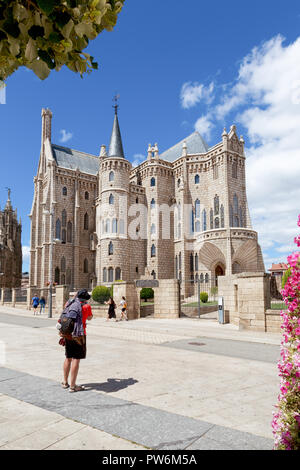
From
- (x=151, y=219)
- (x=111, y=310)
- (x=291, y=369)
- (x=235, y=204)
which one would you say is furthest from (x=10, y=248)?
(x=291, y=369)

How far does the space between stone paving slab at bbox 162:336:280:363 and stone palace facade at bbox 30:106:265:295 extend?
77.8ft

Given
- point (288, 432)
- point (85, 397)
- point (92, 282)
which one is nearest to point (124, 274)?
point (92, 282)

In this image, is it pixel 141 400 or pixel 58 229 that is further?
pixel 58 229

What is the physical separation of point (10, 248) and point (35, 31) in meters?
69.1

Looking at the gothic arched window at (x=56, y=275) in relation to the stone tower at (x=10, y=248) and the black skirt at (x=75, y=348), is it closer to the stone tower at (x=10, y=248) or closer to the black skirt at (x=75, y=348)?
the stone tower at (x=10, y=248)

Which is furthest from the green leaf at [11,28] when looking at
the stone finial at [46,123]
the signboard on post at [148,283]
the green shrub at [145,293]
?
the stone finial at [46,123]

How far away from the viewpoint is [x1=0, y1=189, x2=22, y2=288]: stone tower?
6128 centimetres

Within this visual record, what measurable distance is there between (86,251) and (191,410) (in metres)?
44.3

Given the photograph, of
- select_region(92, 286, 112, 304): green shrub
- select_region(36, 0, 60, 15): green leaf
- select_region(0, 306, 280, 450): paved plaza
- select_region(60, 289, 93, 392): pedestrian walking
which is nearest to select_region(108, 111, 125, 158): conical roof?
select_region(92, 286, 112, 304): green shrub

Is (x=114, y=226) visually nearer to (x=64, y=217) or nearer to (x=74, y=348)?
(x=64, y=217)

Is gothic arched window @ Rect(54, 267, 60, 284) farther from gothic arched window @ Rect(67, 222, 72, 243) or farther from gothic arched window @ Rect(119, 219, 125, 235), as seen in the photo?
gothic arched window @ Rect(119, 219, 125, 235)

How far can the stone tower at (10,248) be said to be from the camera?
61.3 metres

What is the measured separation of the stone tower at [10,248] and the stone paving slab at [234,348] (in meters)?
55.3

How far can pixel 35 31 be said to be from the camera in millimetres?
1960
